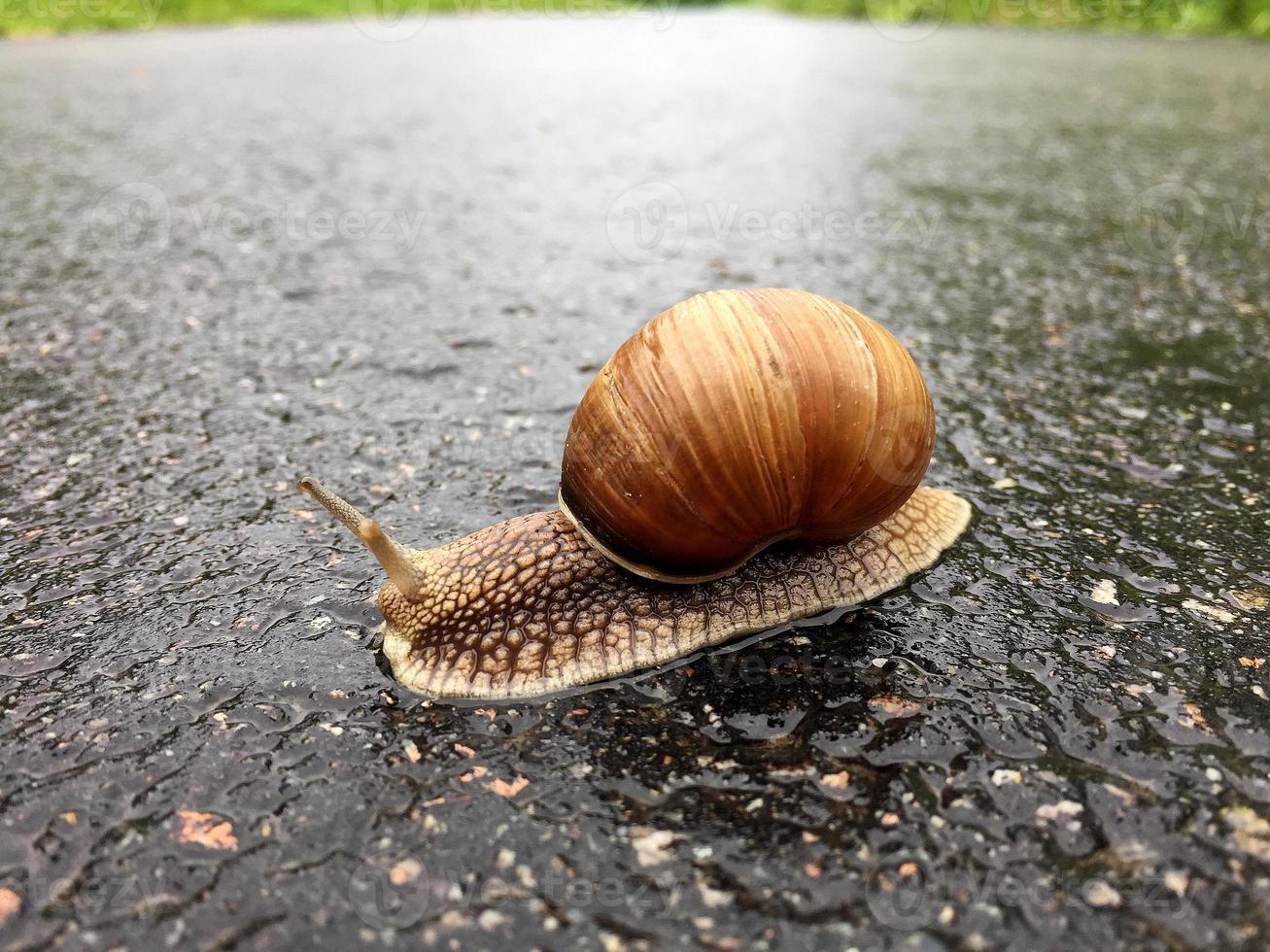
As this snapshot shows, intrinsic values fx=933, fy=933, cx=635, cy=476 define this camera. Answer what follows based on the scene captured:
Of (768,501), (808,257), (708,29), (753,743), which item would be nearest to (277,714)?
(753,743)

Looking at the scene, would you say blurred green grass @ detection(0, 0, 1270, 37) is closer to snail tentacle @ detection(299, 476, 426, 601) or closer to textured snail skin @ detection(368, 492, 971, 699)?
snail tentacle @ detection(299, 476, 426, 601)

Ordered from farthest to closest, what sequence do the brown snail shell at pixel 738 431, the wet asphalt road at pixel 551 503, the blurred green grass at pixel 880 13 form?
the blurred green grass at pixel 880 13, the brown snail shell at pixel 738 431, the wet asphalt road at pixel 551 503

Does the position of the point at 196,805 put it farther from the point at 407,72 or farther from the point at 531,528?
the point at 407,72

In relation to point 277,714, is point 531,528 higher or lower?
higher

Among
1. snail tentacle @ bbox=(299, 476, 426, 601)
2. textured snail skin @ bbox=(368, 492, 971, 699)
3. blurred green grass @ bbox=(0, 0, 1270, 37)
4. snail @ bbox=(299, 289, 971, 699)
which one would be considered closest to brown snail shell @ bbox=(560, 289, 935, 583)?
snail @ bbox=(299, 289, 971, 699)

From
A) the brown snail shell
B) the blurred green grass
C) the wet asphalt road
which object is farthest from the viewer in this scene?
the blurred green grass

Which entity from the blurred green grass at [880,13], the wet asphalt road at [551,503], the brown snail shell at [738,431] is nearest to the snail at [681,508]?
the brown snail shell at [738,431]

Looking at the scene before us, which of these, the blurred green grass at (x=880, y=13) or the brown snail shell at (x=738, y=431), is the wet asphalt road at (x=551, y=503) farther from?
the blurred green grass at (x=880, y=13)

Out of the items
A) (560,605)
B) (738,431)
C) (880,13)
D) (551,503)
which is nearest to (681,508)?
(738,431)
